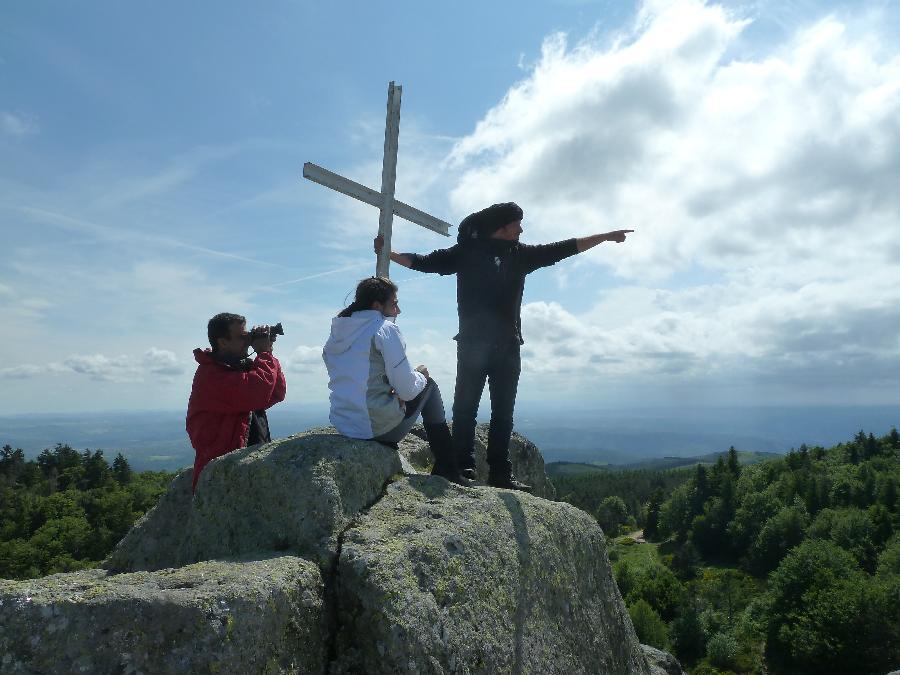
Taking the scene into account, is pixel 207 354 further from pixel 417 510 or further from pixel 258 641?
pixel 258 641

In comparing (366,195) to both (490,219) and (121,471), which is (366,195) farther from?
(121,471)

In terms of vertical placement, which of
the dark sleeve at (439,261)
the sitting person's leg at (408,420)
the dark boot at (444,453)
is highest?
the dark sleeve at (439,261)

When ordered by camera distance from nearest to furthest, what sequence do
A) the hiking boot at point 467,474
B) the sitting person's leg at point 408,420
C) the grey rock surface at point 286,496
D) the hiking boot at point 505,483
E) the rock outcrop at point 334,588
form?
the rock outcrop at point 334,588, the grey rock surface at point 286,496, the sitting person's leg at point 408,420, the hiking boot at point 467,474, the hiking boot at point 505,483

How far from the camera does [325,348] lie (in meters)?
7.11

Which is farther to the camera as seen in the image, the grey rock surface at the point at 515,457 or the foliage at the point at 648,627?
the foliage at the point at 648,627

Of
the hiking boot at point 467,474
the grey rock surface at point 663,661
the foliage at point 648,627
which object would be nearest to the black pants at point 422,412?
the hiking boot at point 467,474

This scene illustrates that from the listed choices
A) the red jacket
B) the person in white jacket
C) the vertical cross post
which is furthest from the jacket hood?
the vertical cross post

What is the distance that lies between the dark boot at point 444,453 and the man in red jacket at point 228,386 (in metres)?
2.11

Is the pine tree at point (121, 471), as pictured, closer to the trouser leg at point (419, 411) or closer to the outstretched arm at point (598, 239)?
the trouser leg at point (419, 411)

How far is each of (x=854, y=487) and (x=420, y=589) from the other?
150050 mm

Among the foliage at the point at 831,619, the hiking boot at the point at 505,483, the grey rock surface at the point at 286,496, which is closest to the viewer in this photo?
the grey rock surface at the point at 286,496

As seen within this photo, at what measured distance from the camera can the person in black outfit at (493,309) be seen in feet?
27.5

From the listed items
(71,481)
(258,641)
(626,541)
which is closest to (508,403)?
(258,641)

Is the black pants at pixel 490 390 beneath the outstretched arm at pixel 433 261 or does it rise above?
beneath
